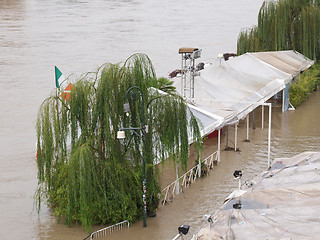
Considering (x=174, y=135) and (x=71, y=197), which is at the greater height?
(x=174, y=135)

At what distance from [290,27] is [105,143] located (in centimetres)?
2423

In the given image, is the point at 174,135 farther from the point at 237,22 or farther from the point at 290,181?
the point at 237,22

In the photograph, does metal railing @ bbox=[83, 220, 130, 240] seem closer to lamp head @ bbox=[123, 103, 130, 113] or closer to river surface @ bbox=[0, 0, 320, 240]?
river surface @ bbox=[0, 0, 320, 240]

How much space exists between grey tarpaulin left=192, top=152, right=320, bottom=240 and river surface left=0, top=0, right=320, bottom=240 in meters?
3.03

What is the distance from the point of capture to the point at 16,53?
52.7 meters

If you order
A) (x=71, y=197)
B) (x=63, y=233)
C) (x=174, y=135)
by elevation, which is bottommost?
(x=63, y=233)

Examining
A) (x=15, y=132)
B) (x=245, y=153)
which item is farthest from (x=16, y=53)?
(x=245, y=153)

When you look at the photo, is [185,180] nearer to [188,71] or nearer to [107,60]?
[188,71]

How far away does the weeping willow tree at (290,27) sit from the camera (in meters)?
38.7

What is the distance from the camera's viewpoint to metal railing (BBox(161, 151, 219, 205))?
20.7 m

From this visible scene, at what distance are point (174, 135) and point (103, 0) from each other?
2900 inches

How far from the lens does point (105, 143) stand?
1816cm

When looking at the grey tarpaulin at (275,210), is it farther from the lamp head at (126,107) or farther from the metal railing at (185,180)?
the lamp head at (126,107)

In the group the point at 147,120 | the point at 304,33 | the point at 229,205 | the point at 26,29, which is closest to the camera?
the point at 229,205
